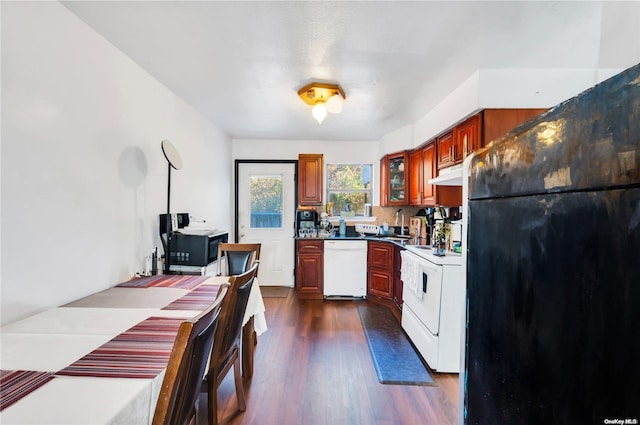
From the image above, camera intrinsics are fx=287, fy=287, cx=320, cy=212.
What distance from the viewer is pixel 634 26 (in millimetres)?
1341

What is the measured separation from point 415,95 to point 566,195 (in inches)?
98.4

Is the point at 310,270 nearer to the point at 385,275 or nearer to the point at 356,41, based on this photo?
the point at 385,275

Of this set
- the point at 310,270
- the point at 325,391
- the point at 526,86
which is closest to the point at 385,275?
the point at 310,270

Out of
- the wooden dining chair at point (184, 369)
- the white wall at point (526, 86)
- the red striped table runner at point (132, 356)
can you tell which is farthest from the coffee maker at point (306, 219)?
the wooden dining chair at point (184, 369)

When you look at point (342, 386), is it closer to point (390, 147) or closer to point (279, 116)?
point (279, 116)

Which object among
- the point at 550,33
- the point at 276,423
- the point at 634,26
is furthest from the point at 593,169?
the point at 276,423

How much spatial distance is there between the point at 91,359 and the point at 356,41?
6.55 feet

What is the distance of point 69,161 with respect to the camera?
60.6 inches

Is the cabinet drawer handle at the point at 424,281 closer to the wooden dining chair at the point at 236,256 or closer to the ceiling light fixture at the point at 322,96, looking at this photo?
the wooden dining chair at the point at 236,256

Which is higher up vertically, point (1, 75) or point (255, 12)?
point (255, 12)

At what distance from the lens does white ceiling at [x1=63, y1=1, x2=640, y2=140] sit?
148 centimetres

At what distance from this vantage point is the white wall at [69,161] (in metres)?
1.27

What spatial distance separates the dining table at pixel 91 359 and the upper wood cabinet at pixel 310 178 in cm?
295

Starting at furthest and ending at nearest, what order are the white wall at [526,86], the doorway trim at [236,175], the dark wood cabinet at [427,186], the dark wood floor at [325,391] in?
the doorway trim at [236,175]
the dark wood cabinet at [427,186]
the white wall at [526,86]
the dark wood floor at [325,391]
